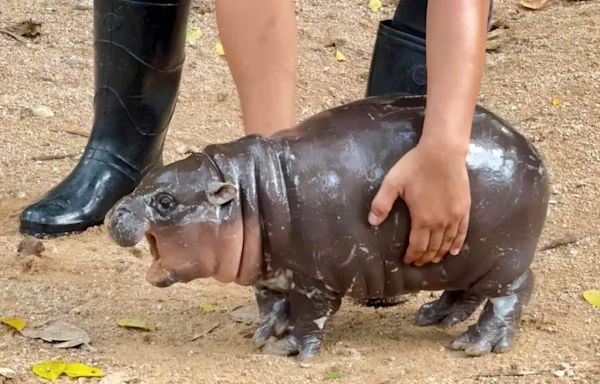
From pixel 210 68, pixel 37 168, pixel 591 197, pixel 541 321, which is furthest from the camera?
pixel 210 68

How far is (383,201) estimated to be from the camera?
5.81ft

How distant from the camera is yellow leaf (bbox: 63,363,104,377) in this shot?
187 cm

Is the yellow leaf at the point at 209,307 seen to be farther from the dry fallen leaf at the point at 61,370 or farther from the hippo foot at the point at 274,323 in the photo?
the dry fallen leaf at the point at 61,370

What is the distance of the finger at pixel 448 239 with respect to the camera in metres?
1.80

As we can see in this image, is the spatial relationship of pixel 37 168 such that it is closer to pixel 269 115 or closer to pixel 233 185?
pixel 269 115

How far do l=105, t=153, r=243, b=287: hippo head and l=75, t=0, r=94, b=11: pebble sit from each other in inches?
109

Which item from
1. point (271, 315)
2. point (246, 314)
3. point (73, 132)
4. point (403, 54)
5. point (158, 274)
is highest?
point (403, 54)

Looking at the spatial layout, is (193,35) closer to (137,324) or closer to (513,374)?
(137,324)

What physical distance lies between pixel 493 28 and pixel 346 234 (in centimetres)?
253

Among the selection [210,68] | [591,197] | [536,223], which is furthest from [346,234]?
[210,68]

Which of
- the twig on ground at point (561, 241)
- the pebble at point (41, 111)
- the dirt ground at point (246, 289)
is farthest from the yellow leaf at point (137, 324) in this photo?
the pebble at point (41, 111)

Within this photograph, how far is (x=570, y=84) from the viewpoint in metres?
3.35

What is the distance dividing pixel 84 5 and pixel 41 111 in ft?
3.59

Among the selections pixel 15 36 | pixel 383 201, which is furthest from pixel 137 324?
pixel 15 36
